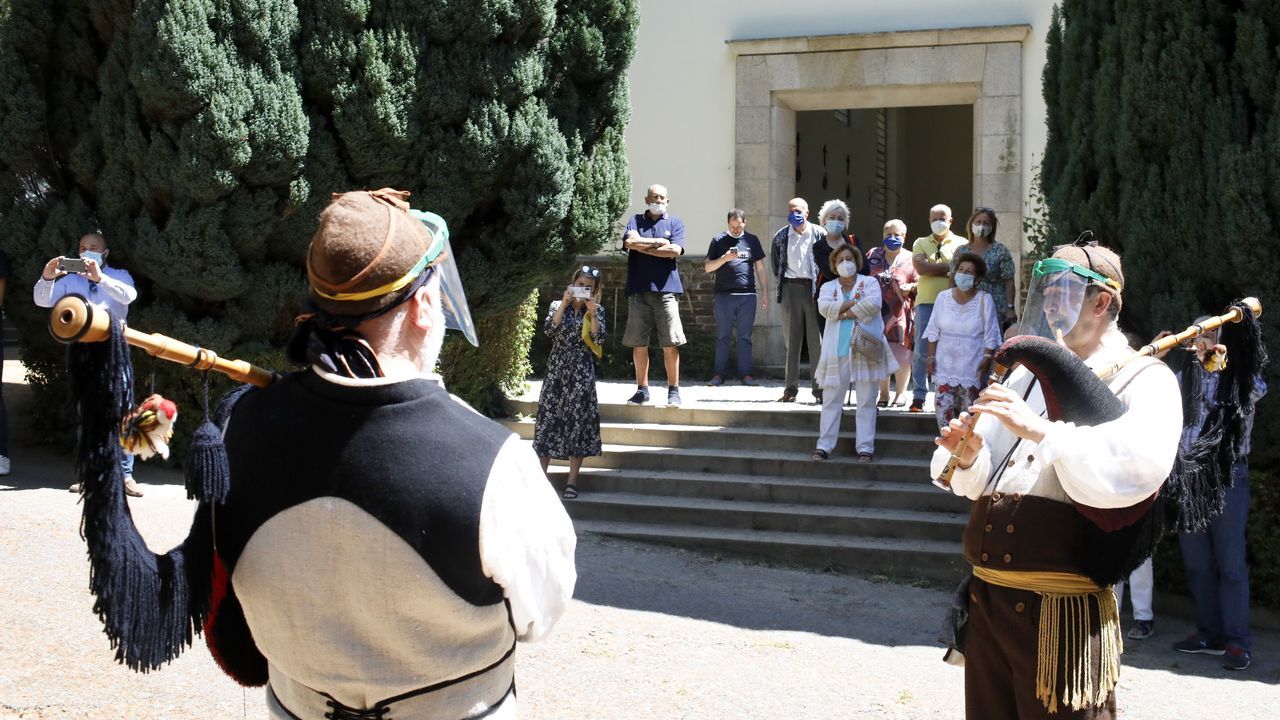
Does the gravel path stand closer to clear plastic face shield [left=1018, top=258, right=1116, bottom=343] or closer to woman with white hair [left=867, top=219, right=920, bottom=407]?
clear plastic face shield [left=1018, top=258, right=1116, bottom=343]

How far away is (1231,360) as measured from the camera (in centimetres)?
420

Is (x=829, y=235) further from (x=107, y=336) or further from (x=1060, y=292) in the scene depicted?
(x=107, y=336)

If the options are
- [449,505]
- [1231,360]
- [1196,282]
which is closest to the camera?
[449,505]

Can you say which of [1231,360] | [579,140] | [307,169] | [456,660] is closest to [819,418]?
[579,140]

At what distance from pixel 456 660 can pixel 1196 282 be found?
19.0 ft

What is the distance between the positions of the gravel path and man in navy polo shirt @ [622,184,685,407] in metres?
2.29

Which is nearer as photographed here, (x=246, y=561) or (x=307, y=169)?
(x=246, y=561)

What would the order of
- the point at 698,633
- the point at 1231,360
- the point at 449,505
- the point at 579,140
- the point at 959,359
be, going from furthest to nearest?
1. the point at 579,140
2. the point at 959,359
3. the point at 698,633
4. the point at 1231,360
5. the point at 449,505

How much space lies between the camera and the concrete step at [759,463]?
872 centimetres

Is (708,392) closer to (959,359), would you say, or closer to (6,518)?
(959,359)

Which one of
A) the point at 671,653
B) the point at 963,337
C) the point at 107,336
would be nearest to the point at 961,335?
the point at 963,337

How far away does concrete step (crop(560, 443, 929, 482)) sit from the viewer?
28.6 ft

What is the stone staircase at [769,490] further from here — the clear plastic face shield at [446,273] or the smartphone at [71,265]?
the clear plastic face shield at [446,273]

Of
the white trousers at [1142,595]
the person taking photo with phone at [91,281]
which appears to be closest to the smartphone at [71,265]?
the person taking photo with phone at [91,281]
